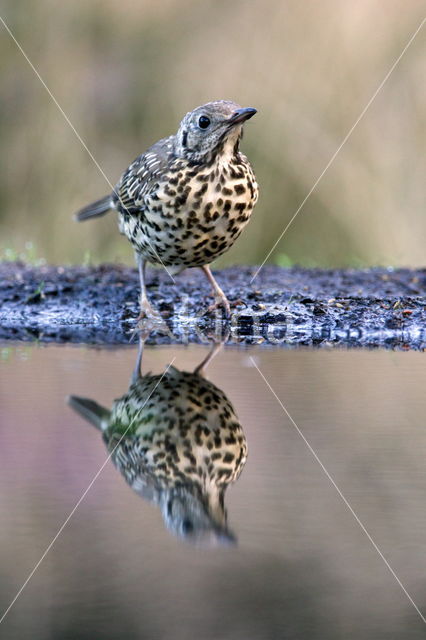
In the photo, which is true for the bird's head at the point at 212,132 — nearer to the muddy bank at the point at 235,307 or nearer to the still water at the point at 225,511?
the muddy bank at the point at 235,307

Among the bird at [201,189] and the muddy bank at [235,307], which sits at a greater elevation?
the bird at [201,189]

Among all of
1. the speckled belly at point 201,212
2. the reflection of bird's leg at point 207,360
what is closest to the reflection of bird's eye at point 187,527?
the reflection of bird's leg at point 207,360

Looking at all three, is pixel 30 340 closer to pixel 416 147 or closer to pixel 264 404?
pixel 264 404

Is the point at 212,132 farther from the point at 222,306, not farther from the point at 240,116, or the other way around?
the point at 222,306

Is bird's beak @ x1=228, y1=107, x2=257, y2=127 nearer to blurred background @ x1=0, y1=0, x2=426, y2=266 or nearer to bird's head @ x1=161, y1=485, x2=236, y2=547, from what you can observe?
bird's head @ x1=161, y1=485, x2=236, y2=547

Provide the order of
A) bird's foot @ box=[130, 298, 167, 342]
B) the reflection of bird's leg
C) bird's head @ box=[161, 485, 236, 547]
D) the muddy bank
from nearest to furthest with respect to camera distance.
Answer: bird's head @ box=[161, 485, 236, 547], the reflection of bird's leg, the muddy bank, bird's foot @ box=[130, 298, 167, 342]

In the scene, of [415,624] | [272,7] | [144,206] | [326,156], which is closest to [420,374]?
[144,206]

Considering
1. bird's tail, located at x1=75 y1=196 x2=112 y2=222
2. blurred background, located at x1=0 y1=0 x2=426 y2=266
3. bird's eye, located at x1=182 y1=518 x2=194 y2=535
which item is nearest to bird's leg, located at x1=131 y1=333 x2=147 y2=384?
bird's eye, located at x1=182 y1=518 x2=194 y2=535

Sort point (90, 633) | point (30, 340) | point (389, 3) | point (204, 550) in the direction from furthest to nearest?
1. point (389, 3)
2. point (30, 340)
3. point (204, 550)
4. point (90, 633)
